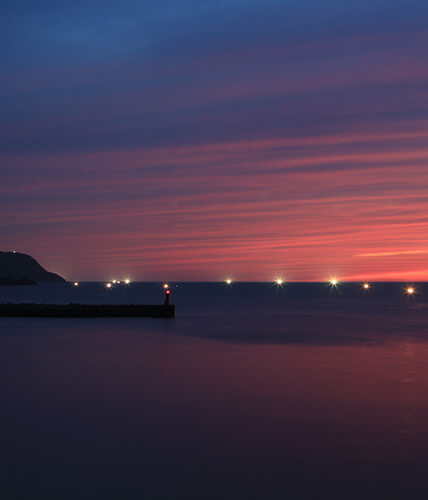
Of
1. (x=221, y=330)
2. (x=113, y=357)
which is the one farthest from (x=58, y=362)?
(x=221, y=330)

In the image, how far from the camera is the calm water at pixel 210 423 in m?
12.7

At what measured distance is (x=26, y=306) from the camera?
5788 cm

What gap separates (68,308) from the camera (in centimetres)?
5797

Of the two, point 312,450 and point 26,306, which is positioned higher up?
point 26,306

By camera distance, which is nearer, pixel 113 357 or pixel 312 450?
pixel 312 450

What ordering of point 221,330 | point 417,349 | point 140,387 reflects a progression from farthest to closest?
point 221,330 → point 417,349 → point 140,387

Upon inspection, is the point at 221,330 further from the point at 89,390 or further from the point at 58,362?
the point at 89,390

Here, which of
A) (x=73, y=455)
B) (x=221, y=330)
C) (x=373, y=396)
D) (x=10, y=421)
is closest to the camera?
(x=73, y=455)

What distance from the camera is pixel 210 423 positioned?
17.8 meters

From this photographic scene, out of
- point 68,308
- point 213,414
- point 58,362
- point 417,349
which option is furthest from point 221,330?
point 213,414

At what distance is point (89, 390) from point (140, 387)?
2.25 metres

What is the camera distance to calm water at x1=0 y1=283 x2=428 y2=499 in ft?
41.7

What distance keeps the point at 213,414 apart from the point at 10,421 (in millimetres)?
6858

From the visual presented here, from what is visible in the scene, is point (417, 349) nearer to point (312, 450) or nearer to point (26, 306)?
point (312, 450)
